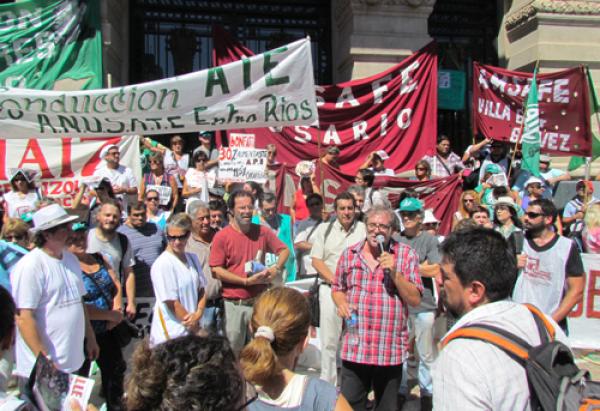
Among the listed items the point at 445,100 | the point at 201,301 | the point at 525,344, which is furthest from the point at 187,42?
the point at 525,344

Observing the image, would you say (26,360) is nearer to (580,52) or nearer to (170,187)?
(170,187)

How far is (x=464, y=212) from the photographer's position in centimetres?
755

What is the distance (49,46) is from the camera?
390 inches

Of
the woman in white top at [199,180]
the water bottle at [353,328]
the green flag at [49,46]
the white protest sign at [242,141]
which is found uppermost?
the green flag at [49,46]

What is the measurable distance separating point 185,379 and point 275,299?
0.96 meters

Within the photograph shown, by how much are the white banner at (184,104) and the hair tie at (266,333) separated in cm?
375

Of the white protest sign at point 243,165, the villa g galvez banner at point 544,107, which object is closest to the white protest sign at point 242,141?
the white protest sign at point 243,165

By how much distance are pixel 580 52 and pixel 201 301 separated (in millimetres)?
9584

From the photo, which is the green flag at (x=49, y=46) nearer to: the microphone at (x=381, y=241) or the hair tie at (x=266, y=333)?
the microphone at (x=381, y=241)

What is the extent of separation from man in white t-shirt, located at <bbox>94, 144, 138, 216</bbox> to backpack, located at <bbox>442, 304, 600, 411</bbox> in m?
6.48

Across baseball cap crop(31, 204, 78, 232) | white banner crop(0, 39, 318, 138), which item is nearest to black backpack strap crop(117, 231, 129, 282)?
white banner crop(0, 39, 318, 138)

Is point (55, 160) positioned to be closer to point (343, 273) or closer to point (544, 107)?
point (343, 273)

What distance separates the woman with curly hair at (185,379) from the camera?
4.74 ft

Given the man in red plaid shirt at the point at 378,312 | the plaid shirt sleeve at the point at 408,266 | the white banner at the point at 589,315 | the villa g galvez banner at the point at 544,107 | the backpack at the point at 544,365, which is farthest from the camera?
the villa g galvez banner at the point at 544,107
